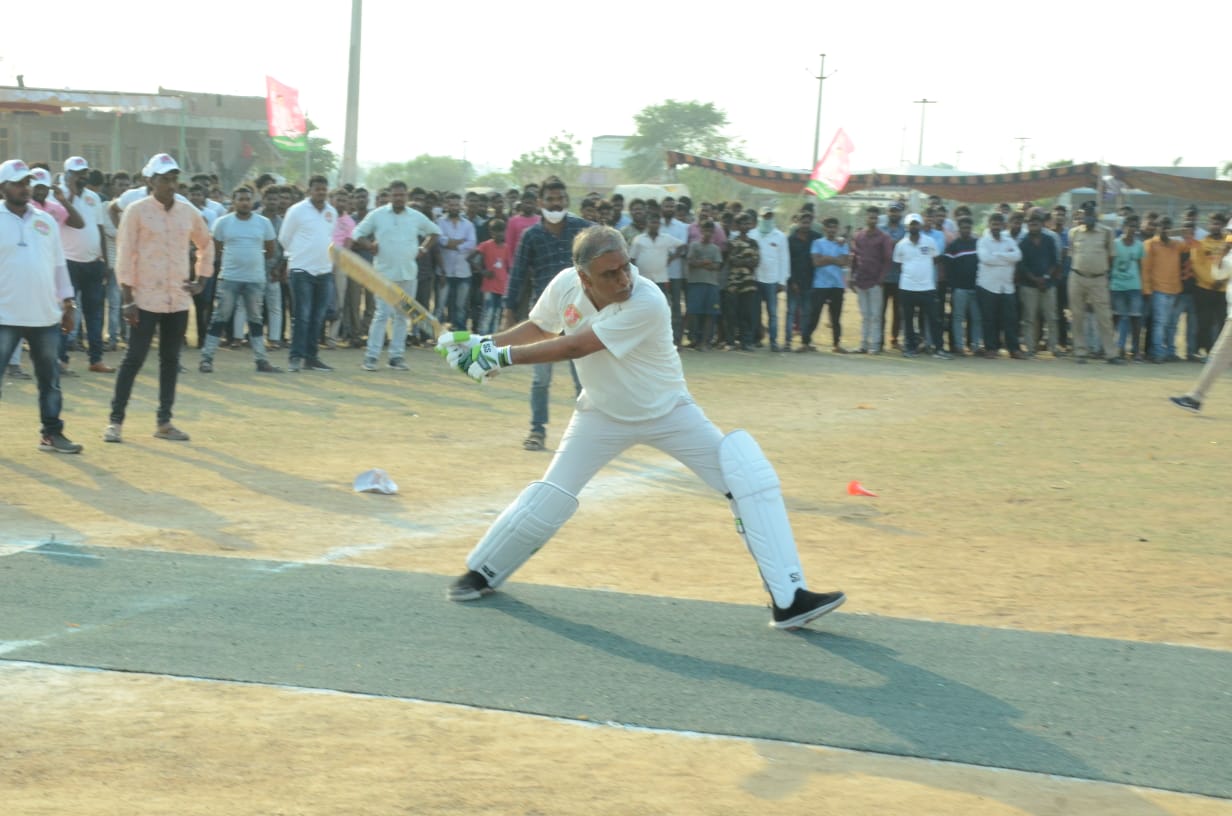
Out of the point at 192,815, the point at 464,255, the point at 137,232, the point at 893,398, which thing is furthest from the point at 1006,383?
the point at 192,815

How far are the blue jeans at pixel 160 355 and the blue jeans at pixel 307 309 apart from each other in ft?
14.4

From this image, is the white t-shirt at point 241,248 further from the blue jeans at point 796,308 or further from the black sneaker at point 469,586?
the black sneaker at point 469,586

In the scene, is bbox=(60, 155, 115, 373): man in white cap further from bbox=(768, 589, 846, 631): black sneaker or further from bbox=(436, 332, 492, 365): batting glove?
bbox=(768, 589, 846, 631): black sneaker

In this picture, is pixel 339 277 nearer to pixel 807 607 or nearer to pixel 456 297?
pixel 456 297

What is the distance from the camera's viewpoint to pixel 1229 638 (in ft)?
20.5

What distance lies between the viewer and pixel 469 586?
6465mm

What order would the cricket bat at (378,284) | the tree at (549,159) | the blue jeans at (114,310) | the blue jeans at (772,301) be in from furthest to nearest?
1. the tree at (549,159)
2. the blue jeans at (772,301)
3. the blue jeans at (114,310)
4. the cricket bat at (378,284)

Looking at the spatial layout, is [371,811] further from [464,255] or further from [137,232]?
[464,255]

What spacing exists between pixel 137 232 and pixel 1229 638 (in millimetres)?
7991

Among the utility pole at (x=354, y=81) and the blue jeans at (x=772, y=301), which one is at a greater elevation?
the utility pole at (x=354, y=81)

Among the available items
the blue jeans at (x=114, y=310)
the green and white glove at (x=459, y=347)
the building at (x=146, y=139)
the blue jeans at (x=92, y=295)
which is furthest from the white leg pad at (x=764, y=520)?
the building at (x=146, y=139)

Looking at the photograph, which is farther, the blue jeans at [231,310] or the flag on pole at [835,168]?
the flag on pole at [835,168]

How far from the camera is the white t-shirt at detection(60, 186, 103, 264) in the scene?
14453 millimetres

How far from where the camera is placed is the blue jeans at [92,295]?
14.7 metres
